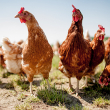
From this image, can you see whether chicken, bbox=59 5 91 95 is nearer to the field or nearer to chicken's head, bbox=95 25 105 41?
chicken's head, bbox=95 25 105 41

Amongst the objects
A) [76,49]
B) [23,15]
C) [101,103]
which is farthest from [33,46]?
[101,103]

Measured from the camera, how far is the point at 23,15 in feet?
6.94

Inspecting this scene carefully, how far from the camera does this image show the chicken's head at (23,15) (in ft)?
6.92

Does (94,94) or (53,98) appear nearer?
(53,98)

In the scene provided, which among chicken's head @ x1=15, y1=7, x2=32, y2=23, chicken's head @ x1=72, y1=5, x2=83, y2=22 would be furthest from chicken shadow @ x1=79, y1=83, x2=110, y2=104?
chicken's head @ x1=15, y1=7, x2=32, y2=23

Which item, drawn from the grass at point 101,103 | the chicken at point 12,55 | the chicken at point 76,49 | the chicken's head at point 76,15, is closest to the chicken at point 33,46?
the chicken at point 76,49

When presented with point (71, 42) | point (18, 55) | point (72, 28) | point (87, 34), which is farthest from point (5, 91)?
point (87, 34)

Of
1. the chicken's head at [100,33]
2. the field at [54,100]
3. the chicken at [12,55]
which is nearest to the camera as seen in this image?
the field at [54,100]

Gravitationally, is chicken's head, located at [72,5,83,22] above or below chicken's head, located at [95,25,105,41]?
above

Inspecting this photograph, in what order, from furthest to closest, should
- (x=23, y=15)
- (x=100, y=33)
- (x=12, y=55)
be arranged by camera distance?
(x=12, y=55)
(x=100, y=33)
(x=23, y=15)

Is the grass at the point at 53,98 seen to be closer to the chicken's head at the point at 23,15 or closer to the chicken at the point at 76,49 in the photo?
the chicken at the point at 76,49

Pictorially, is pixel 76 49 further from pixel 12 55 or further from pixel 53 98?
pixel 12 55

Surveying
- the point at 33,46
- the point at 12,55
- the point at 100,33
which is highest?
the point at 100,33

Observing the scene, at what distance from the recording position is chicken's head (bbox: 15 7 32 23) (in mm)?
2109
